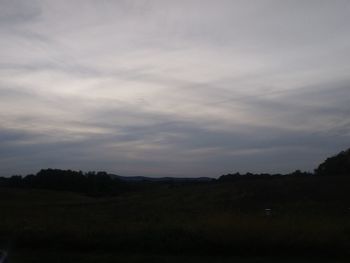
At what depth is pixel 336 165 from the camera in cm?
6750

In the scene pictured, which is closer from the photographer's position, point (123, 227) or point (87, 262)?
point (87, 262)

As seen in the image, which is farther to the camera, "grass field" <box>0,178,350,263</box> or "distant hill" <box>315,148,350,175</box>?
"distant hill" <box>315,148,350,175</box>

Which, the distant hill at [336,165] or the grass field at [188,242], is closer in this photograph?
the grass field at [188,242]

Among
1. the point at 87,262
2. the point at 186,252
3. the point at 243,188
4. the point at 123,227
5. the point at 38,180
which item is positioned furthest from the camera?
the point at 38,180

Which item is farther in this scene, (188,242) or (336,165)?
(336,165)

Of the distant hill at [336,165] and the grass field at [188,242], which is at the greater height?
the distant hill at [336,165]

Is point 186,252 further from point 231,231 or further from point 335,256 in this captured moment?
point 335,256

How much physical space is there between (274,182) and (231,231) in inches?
1338

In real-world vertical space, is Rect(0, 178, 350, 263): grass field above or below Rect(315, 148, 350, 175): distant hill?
below

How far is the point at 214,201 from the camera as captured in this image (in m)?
43.3

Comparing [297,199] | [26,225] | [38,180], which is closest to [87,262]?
[26,225]

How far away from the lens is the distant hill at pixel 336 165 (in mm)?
65125

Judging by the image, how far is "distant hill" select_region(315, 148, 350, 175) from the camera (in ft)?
214

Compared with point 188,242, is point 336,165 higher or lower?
higher
